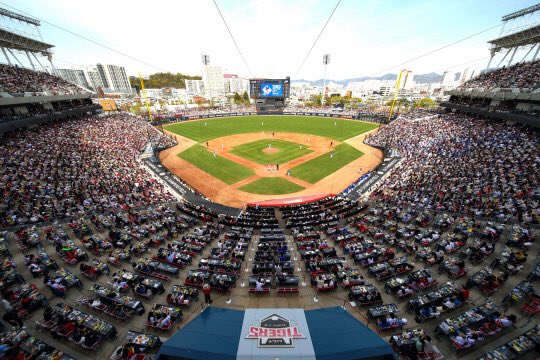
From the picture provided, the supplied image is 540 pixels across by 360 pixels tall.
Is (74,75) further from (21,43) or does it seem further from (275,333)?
(275,333)

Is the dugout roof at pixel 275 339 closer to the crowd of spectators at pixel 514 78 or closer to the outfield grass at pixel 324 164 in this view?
the outfield grass at pixel 324 164

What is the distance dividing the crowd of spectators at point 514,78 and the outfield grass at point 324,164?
2599 cm

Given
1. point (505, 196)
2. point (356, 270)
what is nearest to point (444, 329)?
point (356, 270)

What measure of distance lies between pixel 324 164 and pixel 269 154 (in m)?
10.9

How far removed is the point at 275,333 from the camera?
24.8 feet

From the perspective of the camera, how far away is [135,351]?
29.6 feet

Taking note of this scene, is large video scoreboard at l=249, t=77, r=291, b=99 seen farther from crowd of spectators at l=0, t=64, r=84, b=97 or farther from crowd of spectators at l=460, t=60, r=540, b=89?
crowd of spectators at l=460, t=60, r=540, b=89

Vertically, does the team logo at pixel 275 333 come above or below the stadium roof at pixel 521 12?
below

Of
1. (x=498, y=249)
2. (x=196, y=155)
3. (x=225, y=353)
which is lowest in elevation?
(x=196, y=155)

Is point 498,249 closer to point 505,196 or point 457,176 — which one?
point 505,196

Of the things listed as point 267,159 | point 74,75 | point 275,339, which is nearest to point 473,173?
point 267,159

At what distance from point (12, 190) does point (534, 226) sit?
42.5 metres

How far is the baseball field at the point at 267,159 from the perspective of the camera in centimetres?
2978

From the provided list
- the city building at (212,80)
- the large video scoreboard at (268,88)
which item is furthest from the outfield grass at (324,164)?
the city building at (212,80)
